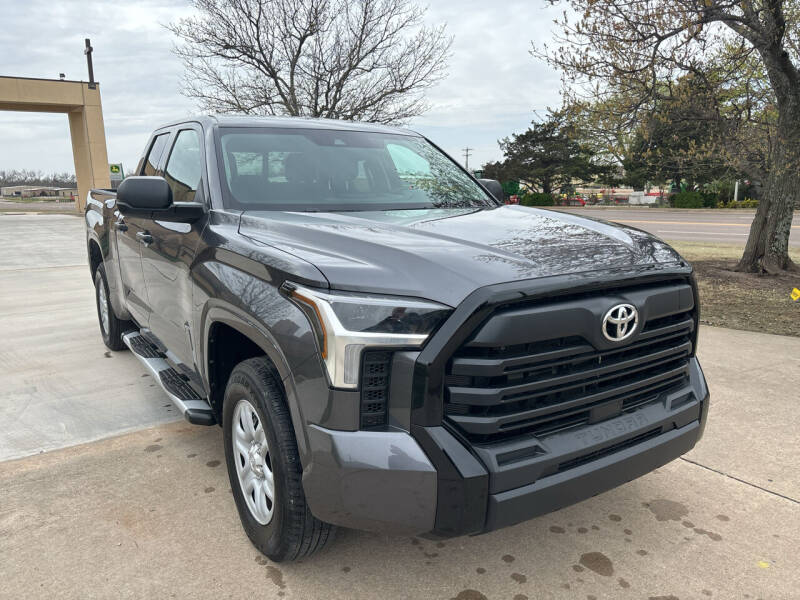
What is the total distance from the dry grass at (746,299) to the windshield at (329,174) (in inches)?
168

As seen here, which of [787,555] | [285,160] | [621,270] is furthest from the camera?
[285,160]

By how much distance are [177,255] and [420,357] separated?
1.75 metres

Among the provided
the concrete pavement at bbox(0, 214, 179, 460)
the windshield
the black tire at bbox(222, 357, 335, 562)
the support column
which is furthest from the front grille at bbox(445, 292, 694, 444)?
the support column

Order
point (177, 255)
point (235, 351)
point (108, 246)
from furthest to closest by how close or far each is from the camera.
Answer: point (108, 246), point (177, 255), point (235, 351)

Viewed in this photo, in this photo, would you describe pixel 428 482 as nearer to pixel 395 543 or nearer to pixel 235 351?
pixel 395 543

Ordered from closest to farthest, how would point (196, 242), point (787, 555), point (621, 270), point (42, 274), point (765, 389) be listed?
point (621, 270) < point (787, 555) < point (196, 242) < point (765, 389) < point (42, 274)

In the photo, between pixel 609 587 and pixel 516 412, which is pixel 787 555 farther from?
pixel 516 412

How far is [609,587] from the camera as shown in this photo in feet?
7.48

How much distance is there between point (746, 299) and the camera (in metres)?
7.89

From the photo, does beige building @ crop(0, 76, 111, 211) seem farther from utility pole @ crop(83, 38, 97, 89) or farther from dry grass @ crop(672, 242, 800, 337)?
dry grass @ crop(672, 242, 800, 337)

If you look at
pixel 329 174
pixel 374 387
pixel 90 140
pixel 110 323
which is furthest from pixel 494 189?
pixel 90 140

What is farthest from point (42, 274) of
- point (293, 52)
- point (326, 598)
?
point (293, 52)

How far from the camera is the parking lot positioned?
2.29 metres

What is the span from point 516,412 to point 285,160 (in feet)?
6.32
